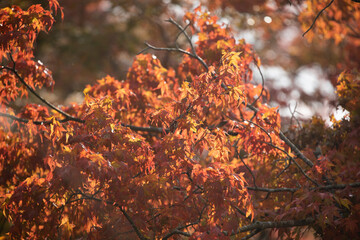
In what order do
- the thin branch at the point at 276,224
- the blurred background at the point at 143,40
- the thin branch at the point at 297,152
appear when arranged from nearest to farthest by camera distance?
the thin branch at the point at 276,224 < the thin branch at the point at 297,152 < the blurred background at the point at 143,40

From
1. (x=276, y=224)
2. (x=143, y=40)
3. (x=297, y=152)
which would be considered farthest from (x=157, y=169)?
(x=143, y=40)

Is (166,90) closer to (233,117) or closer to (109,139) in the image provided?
(233,117)

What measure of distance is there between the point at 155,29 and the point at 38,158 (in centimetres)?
1158

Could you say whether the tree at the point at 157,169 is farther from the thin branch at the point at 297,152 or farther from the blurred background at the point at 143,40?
the blurred background at the point at 143,40

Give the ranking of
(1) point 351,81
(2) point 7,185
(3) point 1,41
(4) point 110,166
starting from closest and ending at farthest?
(4) point 110,166 < (3) point 1,41 < (2) point 7,185 < (1) point 351,81

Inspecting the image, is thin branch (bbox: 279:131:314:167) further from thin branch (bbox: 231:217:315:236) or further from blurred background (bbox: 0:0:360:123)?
blurred background (bbox: 0:0:360:123)

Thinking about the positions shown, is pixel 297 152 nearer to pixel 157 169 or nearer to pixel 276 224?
pixel 276 224

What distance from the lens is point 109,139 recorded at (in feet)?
11.3

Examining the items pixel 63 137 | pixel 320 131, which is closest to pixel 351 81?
pixel 320 131

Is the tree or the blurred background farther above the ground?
the blurred background

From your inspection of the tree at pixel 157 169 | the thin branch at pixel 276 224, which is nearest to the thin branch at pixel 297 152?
the tree at pixel 157 169

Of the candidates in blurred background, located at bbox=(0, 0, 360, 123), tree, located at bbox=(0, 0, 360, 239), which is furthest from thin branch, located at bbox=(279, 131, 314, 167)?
blurred background, located at bbox=(0, 0, 360, 123)

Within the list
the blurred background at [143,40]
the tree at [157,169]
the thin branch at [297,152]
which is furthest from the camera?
the blurred background at [143,40]

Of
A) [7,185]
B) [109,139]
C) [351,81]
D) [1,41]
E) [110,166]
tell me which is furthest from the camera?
[351,81]
